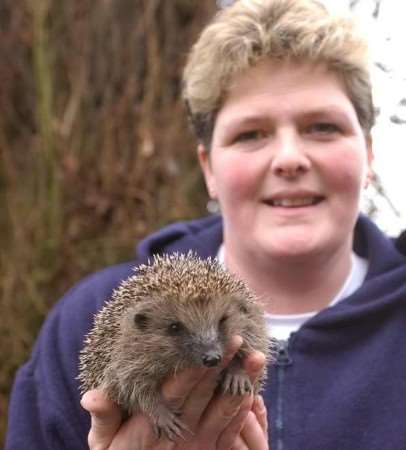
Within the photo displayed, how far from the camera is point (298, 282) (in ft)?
9.21

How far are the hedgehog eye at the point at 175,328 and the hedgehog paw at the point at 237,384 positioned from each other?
0.17 m

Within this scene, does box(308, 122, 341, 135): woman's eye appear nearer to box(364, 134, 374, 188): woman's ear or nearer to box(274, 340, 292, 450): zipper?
box(364, 134, 374, 188): woman's ear

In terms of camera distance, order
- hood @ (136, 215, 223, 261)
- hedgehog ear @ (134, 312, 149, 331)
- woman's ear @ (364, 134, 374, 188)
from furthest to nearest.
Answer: hood @ (136, 215, 223, 261)
woman's ear @ (364, 134, 374, 188)
hedgehog ear @ (134, 312, 149, 331)

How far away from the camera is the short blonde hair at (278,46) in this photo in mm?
2674

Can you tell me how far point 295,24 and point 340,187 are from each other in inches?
23.6

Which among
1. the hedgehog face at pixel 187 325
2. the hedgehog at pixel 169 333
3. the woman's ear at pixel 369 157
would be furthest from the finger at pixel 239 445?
the woman's ear at pixel 369 157

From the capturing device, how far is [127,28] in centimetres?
475

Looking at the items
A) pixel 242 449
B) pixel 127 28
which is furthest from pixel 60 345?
pixel 127 28

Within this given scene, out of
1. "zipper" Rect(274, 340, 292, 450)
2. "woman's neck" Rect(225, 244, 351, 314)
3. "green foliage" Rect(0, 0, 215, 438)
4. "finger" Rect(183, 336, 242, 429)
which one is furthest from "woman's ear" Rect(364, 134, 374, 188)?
"green foliage" Rect(0, 0, 215, 438)

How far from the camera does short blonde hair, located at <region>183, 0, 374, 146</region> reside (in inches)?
105

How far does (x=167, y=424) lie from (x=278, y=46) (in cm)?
139

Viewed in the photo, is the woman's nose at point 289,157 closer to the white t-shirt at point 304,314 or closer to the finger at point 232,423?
the white t-shirt at point 304,314

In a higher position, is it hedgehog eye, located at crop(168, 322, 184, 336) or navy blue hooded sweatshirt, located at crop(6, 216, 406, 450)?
hedgehog eye, located at crop(168, 322, 184, 336)

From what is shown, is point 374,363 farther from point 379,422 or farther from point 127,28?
point 127,28
